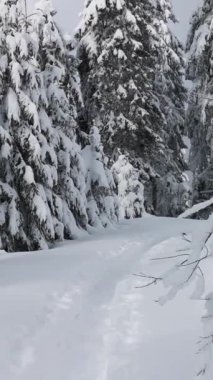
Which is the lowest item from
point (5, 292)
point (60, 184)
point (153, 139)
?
point (5, 292)

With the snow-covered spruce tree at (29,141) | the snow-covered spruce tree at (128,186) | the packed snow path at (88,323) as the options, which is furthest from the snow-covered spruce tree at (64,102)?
the snow-covered spruce tree at (128,186)

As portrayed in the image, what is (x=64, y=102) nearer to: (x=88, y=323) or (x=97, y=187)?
(x=97, y=187)

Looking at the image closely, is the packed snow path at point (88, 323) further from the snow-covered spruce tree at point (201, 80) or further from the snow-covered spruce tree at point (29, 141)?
the snow-covered spruce tree at point (201, 80)

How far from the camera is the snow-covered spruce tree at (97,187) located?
15.8 m

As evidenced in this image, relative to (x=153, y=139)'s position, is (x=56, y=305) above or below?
below

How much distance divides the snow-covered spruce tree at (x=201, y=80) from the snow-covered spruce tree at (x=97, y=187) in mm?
2666

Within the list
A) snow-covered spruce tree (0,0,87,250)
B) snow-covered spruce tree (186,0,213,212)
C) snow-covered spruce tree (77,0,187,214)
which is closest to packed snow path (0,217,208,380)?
snow-covered spruce tree (0,0,87,250)

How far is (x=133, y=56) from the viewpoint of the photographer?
2152 cm

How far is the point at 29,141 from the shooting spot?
40.0 feet

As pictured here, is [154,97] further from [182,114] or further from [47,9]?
[47,9]

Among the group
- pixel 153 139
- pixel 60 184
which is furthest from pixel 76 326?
pixel 153 139

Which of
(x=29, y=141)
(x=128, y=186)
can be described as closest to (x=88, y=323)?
(x=29, y=141)

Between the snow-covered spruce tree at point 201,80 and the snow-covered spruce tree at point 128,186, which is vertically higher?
the snow-covered spruce tree at point 201,80

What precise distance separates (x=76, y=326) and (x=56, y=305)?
0.69 m
